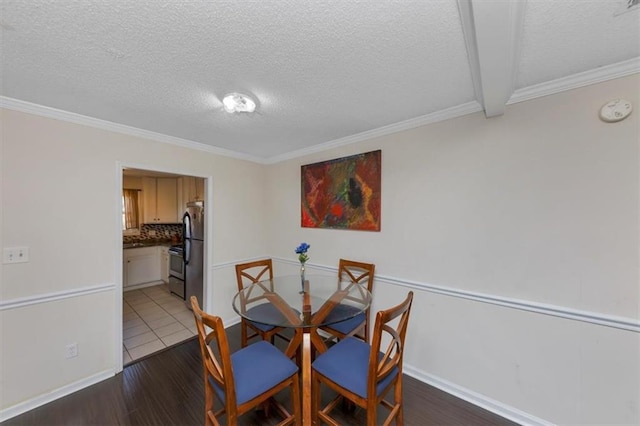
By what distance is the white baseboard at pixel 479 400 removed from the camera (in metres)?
1.65

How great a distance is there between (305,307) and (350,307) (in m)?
0.37

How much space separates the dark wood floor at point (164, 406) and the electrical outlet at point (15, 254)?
1133 millimetres

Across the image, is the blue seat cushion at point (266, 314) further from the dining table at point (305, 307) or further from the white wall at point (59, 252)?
the white wall at point (59, 252)

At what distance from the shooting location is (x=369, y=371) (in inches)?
51.3

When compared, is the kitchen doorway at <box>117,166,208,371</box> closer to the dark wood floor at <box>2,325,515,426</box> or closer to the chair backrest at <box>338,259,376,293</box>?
the dark wood floor at <box>2,325,515,426</box>

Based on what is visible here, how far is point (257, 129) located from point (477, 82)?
74.1 inches

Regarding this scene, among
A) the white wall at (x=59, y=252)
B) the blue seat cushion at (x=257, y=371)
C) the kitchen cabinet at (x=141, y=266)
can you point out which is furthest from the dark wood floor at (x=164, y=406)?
the kitchen cabinet at (x=141, y=266)

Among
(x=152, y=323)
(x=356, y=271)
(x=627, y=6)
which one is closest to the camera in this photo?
(x=627, y=6)

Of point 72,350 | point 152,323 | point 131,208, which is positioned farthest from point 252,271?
point 131,208

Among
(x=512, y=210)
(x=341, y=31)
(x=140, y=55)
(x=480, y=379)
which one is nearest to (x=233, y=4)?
(x=341, y=31)

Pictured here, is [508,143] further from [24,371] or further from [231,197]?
[24,371]

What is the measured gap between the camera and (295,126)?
2357 mm

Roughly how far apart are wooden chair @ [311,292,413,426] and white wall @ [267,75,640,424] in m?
0.77

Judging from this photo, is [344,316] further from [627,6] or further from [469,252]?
[627,6]
